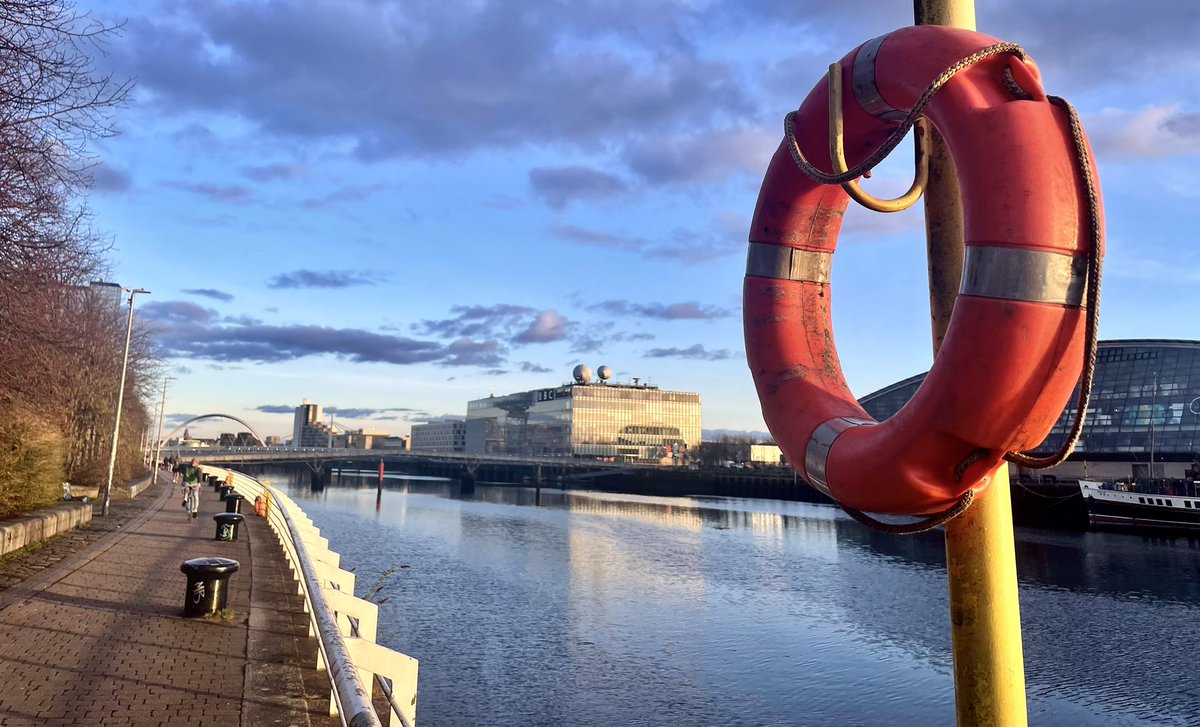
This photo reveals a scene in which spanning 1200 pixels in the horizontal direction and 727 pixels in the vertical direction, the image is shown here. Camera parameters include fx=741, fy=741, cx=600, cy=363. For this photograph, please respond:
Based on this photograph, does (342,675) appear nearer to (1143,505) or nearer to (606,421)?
(1143,505)

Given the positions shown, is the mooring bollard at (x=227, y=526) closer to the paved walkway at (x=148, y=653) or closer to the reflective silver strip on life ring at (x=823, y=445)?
the paved walkway at (x=148, y=653)

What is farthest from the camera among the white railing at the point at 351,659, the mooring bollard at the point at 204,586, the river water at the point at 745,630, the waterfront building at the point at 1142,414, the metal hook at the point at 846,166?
the waterfront building at the point at 1142,414

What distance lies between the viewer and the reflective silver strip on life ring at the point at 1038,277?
2938mm

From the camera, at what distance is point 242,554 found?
15.9m

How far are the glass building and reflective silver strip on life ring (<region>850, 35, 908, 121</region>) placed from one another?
132887 millimetres

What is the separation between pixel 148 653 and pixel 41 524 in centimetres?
1101

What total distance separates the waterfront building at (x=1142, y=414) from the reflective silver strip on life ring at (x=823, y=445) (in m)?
74.1

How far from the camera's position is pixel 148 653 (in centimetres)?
823

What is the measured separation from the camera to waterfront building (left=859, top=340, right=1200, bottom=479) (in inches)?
2904

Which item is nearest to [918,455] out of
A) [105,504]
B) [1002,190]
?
[1002,190]

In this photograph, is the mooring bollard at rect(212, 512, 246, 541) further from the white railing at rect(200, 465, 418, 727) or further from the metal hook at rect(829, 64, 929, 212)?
the metal hook at rect(829, 64, 929, 212)

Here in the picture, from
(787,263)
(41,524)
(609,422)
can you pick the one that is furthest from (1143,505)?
(609,422)

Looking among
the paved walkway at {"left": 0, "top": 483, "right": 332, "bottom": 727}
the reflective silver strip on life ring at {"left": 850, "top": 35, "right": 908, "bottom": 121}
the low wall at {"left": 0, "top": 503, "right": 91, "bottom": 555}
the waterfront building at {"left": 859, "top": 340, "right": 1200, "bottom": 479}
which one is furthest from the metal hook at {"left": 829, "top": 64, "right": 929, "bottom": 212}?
the waterfront building at {"left": 859, "top": 340, "right": 1200, "bottom": 479}

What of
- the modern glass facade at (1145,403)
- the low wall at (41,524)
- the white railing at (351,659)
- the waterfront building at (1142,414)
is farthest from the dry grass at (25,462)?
the waterfront building at (1142,414)
